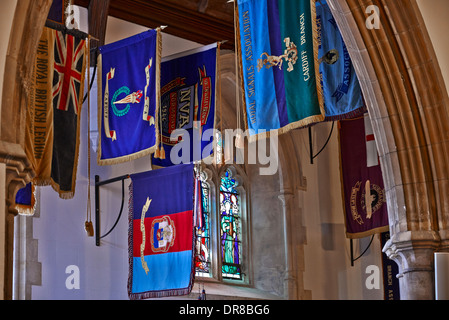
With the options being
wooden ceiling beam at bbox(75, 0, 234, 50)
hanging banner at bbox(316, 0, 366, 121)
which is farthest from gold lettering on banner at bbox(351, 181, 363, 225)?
wooden ceiling beam at bbox(75, 0, 234, 50)

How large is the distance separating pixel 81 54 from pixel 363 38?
272 cm

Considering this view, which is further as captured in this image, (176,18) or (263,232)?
(263,232)

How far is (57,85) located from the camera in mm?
8008

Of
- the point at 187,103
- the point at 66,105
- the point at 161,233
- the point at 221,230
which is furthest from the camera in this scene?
the point at 221,230

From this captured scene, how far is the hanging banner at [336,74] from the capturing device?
28.5 feet

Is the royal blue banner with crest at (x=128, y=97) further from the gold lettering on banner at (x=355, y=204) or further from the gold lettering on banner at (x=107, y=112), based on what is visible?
the gold lettering on banner at (x=355, y=204)

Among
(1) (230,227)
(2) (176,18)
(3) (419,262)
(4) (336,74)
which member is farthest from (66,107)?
(1) (230,227)

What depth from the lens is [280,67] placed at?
786 centimetres

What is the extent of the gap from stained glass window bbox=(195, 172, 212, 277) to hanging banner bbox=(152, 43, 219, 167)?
5.79 ft

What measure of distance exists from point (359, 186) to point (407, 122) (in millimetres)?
3895

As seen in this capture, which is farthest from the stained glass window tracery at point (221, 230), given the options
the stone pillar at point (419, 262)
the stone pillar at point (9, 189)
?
the stone pillar at point (9, 189)

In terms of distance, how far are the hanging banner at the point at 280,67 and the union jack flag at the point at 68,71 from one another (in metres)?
1.58

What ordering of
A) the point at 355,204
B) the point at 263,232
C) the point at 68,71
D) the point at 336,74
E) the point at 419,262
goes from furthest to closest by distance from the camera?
the point at 263,232
the point at 355,204
the point at 336,74
the point at 68,71
the point at 419,262

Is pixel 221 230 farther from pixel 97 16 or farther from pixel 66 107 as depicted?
pixel 66 107
